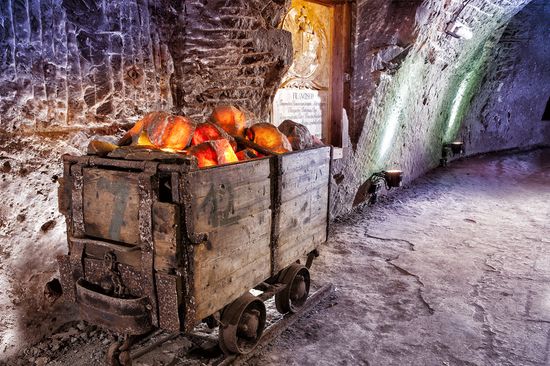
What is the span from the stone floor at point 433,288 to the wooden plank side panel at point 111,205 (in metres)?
1.43

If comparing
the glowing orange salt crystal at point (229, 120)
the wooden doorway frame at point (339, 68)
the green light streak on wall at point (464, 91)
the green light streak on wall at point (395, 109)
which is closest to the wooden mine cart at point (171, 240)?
the glowing orange salt crystal at point (229, 120)

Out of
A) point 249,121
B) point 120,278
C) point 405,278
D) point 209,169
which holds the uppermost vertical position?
point 249,121

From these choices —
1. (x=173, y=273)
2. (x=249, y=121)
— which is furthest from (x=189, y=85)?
(x=173, y=273)

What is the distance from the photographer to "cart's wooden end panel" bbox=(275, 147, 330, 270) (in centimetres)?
310

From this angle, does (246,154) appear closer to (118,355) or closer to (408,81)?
(118,355)

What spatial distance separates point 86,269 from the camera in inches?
103

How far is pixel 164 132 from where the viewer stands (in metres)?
2.80

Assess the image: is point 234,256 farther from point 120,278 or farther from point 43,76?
point 43,76

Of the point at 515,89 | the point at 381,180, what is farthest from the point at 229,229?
the point at 515,89

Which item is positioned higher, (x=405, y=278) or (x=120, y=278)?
(x=120, y=278)

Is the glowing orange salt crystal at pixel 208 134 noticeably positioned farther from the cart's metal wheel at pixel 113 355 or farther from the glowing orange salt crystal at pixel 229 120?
the cart's metal wheel at pixel 113 355

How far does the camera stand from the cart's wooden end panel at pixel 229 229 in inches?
92.0

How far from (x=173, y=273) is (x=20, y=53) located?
190 cm

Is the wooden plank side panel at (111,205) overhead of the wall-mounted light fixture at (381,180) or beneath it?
overhead
